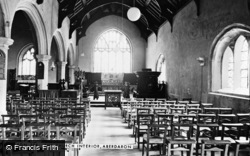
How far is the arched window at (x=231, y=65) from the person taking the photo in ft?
30.5

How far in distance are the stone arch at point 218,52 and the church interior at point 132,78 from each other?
35mm

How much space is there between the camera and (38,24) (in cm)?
1178

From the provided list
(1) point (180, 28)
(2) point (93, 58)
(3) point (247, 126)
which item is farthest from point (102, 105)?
(3) point (247, 126)

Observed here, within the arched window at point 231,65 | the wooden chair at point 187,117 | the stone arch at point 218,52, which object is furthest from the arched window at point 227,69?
the wooden chair at point 187,117

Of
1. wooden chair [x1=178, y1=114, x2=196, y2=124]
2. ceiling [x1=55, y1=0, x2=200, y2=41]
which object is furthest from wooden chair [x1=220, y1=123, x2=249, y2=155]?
ceiling [x1=55, y1=0, x2=200, y2=41]

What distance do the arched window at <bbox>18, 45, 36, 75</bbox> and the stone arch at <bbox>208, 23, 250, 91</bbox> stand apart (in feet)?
43.8

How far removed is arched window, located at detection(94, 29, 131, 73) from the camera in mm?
22625

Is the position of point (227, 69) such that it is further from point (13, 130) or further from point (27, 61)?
point (27, 61)

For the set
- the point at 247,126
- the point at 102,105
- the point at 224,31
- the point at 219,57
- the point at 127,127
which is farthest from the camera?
the point at 102,105

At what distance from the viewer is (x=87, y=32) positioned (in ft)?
73.1

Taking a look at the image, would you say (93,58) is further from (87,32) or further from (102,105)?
(102,105)

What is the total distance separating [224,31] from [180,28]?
4779 mm

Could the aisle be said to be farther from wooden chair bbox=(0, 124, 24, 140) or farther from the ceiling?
the ceiling

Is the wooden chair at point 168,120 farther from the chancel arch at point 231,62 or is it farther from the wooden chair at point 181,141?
the chancel arch at point 231,62
